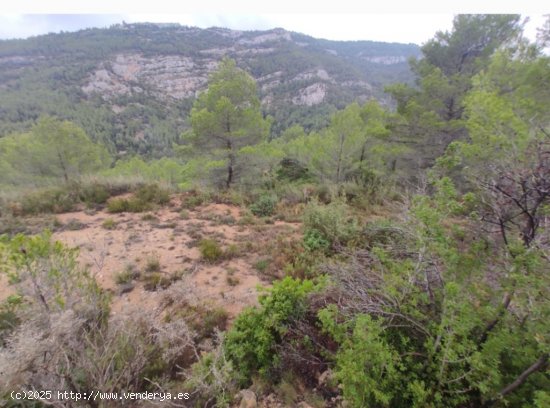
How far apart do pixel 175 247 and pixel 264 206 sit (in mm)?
2642

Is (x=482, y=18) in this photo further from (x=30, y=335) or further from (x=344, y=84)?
(x=344, y=84)

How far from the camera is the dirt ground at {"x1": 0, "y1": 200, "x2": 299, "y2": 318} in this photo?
3465 millimetres

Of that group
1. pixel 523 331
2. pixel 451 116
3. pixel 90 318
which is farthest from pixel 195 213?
pixel 451 116

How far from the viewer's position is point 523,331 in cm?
148

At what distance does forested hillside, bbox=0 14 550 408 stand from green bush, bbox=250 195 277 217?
44 mm

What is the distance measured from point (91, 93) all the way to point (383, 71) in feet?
393

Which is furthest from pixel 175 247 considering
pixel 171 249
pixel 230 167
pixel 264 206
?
pixel 230 167

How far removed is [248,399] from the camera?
6.18 ft

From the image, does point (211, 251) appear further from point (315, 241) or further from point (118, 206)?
point (118, 206)

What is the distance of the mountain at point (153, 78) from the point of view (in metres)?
59.9

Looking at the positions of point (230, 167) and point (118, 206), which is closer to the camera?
point (118, 206)

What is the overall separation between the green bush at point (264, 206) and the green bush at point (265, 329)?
4043 millimetres

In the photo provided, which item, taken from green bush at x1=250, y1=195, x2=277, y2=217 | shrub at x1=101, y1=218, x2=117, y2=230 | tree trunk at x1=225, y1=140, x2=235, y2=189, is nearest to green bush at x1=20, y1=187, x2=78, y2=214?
shrub at x1=101, y1=218, x2=117, y2=230

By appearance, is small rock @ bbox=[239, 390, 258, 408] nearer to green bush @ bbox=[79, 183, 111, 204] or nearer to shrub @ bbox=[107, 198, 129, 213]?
shrub @ bbox=[107, 198, 129, 213]
